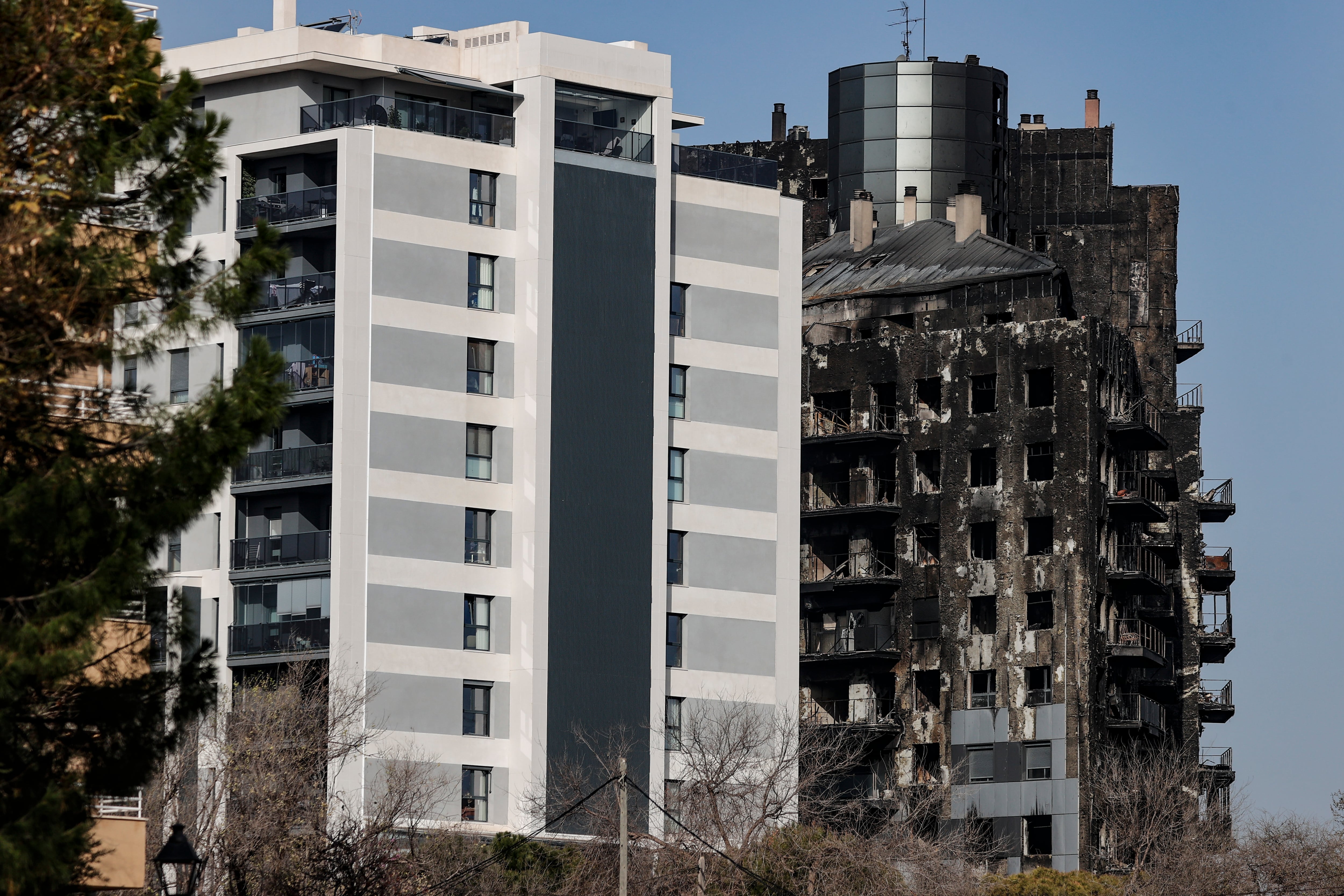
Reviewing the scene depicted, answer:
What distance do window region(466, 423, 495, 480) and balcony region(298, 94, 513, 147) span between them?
9700 millimetres

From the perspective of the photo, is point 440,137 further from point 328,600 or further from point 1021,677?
point 1021,677

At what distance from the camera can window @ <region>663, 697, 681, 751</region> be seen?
84188mm

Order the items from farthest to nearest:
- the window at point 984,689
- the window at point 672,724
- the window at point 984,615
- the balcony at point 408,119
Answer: the window at point 984,615
the window at point 984,689
the window at point 672,724
the balcony at point 408,119

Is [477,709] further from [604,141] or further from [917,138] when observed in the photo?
[917,138]

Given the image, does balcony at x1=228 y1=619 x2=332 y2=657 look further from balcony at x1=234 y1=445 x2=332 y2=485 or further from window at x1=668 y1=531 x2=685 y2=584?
window at x1=668 y1=531 x2=685 y2=584

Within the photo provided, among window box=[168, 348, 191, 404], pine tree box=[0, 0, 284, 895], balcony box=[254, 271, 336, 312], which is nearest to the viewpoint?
pine tree box=[0, 0, 284, 895]

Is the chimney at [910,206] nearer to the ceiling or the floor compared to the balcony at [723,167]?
nearer to the ceiling

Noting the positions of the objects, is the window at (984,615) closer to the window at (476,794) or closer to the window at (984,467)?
the window at (984,467)

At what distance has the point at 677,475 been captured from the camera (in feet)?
287

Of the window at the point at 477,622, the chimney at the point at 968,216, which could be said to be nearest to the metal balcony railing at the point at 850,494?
the chimney at the point at 968,216

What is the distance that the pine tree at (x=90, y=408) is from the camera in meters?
26.6

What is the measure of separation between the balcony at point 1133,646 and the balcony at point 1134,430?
751 centimetres

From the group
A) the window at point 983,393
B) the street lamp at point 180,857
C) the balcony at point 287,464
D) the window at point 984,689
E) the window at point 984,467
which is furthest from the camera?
the window at point 983,393

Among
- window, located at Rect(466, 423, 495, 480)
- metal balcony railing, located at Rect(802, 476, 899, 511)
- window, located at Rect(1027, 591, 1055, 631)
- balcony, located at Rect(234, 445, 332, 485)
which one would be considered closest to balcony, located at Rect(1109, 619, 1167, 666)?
window, located at Rect(1027, 591, 1055, 631)
